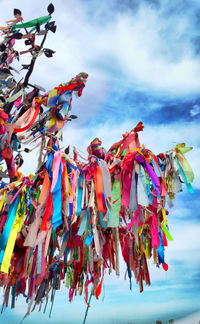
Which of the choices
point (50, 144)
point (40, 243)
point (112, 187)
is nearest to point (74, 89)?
point (50, 144)

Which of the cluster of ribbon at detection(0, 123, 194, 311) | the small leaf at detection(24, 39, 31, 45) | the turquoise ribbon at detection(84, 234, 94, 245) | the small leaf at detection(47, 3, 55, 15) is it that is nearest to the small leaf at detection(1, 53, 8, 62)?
the small leaf at detection(24, 39, 31, 45)

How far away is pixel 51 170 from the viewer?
6.73 ft

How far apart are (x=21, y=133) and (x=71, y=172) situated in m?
0.53

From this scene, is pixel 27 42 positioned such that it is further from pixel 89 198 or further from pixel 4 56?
pixel 89 198

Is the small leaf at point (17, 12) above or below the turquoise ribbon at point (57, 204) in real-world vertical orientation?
above

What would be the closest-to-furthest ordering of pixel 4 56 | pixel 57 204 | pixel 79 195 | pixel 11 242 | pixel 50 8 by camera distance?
pixel 57 204 < pixel 11 242 < pixel 79 195 < pixel 50 8 < pixel 4 56

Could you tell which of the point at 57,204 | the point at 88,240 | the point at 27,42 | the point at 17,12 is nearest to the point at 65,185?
the point at 57,204

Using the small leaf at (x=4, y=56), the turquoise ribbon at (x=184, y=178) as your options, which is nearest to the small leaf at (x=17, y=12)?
the small leaf at (x=4, y=56)

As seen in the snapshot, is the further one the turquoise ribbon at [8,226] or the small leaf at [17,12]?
the small leaf at [17,12]

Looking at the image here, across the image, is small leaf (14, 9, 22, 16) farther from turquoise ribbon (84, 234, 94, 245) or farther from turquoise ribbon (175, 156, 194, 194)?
turquoise ribbon (84, 234, 94, 245)

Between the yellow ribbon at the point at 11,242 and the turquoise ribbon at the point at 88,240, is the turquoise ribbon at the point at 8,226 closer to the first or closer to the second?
the yellow ribbon at the point at 11,242

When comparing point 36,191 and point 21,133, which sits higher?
point 21,133

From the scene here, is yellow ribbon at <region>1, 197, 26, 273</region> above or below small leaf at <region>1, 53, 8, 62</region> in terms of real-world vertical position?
below

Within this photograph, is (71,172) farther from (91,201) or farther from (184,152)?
(184,152)
